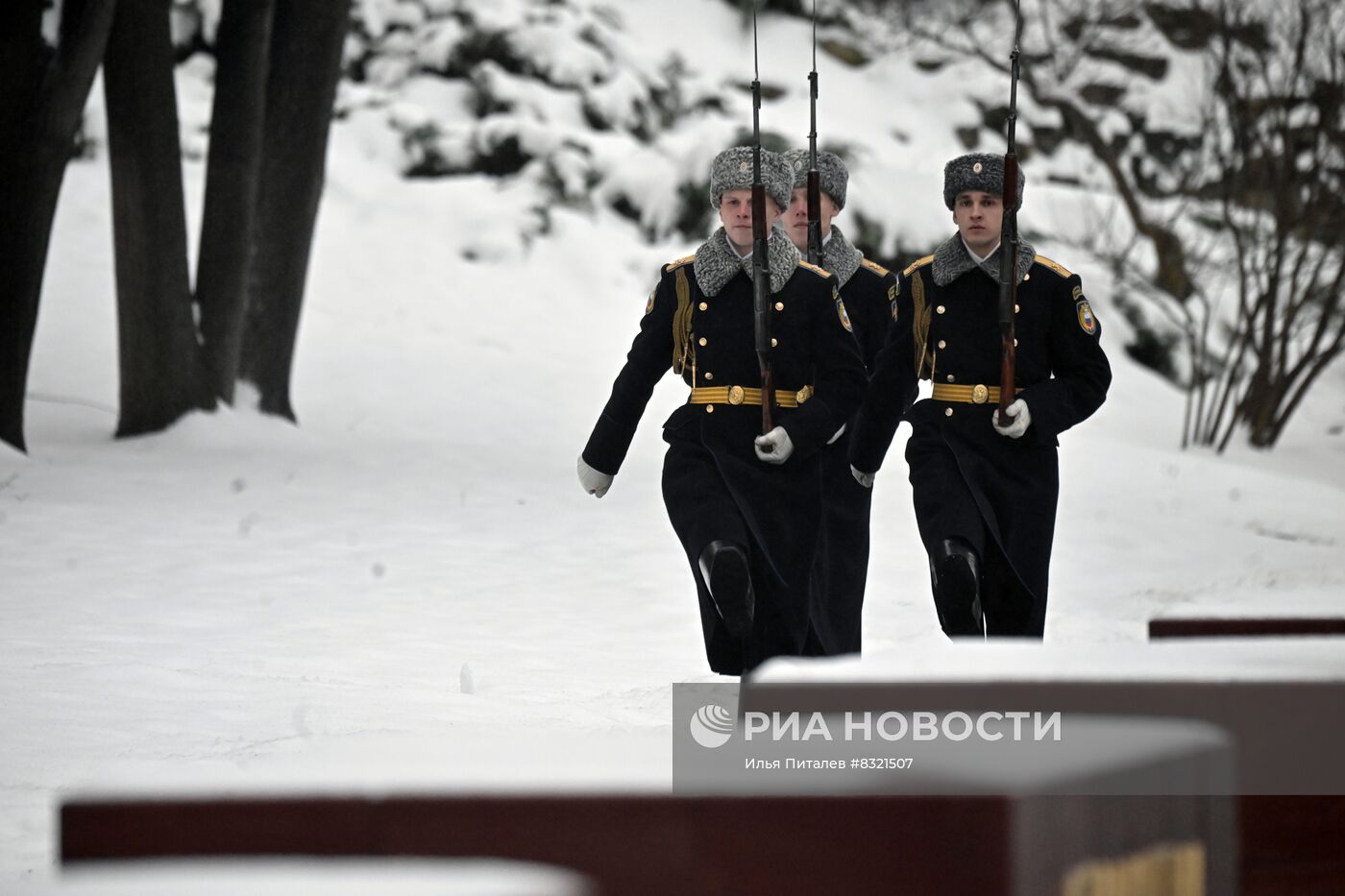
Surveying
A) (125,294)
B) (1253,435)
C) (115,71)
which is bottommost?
(1253,435)

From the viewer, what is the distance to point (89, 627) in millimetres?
7520

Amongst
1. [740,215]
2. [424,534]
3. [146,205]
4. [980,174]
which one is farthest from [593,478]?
[146,205]

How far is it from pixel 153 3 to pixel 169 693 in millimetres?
7370

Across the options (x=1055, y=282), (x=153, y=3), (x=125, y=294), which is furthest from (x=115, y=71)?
(x=1055, y=282)

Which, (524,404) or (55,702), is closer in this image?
(55,702)

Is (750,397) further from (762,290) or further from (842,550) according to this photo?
(842,550)

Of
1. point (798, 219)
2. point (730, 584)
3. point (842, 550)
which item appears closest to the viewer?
point (730, 584)

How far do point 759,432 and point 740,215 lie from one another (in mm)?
632

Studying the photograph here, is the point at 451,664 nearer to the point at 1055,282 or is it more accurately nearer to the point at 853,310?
the point at 853,310

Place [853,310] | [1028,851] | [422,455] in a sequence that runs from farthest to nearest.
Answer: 1. [422,455]
2. [853,310]
3. [1028,851]

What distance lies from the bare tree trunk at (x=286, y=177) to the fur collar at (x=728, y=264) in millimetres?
8596

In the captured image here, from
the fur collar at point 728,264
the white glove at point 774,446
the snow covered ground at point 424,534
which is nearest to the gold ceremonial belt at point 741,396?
the white glove at point 774,446

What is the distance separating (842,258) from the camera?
22.5ft

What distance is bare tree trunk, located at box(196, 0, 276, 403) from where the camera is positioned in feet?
43.2
